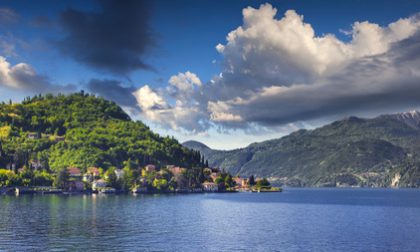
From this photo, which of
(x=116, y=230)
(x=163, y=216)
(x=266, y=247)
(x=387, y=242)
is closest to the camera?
(x=266, y=247)

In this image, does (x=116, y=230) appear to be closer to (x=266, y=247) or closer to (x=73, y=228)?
(x=73, y=228)

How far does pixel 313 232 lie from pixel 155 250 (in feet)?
→ 143

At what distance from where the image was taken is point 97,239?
8888cm

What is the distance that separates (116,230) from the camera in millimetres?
102688

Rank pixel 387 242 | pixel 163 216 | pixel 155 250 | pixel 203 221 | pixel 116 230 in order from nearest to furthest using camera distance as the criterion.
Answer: pixel 155 250, pixel 387 242, pixel 116 230, pixel 203 221, pixel 163 216

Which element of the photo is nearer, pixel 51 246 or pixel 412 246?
pixel 51 246

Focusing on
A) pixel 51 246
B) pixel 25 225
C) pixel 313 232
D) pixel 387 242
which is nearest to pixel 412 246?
pixel 387 242

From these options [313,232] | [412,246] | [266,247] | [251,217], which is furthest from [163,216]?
[412,246]

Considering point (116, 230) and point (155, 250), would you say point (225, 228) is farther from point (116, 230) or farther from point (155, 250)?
point (155, 250)

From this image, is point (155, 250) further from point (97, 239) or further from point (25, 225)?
point (25, 225)

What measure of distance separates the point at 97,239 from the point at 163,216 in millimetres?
50987

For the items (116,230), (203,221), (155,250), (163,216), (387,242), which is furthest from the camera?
(163,216)

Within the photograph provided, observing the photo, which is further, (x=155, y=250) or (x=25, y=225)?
(x=25, y=225)

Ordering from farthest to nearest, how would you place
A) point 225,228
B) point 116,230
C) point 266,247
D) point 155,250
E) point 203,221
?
point 203,221 → point 225,228 → point 116,230 → point 266,247 → point 155,250
